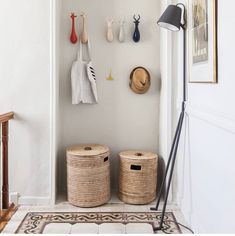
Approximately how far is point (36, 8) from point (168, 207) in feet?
7.24

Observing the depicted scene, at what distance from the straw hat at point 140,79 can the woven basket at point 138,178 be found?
2.29ft

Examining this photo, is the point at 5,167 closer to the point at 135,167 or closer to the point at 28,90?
the point at 28,90

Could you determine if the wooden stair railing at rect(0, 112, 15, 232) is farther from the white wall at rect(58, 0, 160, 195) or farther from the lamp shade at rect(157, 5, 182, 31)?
the lamp shade at rect(157, 5, 182, 31)

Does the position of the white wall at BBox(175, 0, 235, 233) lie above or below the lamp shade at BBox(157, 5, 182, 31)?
below

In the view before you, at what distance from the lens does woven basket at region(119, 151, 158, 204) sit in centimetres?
313

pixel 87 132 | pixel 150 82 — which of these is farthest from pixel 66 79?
pixel 150 82

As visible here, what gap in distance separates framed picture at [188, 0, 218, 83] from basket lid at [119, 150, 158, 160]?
0.92 metres

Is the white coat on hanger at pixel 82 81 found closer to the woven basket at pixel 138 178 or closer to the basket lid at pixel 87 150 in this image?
the basket lid at pixel 87 150

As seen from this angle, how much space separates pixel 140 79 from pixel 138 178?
0.99 m

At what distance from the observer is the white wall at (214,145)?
1.84 metres

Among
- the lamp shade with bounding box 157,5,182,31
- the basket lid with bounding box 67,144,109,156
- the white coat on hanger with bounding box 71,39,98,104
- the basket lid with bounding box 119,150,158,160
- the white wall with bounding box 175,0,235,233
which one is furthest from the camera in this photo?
the white coat on hanger with bounding box 71,39,98,104

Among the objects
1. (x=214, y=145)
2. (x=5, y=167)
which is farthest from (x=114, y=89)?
(x=214, y=145)

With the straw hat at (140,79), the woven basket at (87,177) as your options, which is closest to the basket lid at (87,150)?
the woven basket at (87,177)

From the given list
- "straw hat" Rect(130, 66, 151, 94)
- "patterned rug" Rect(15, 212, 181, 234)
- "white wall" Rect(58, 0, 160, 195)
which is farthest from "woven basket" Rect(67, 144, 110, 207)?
"straw hat" Rect(130, 66, 151, 94)
